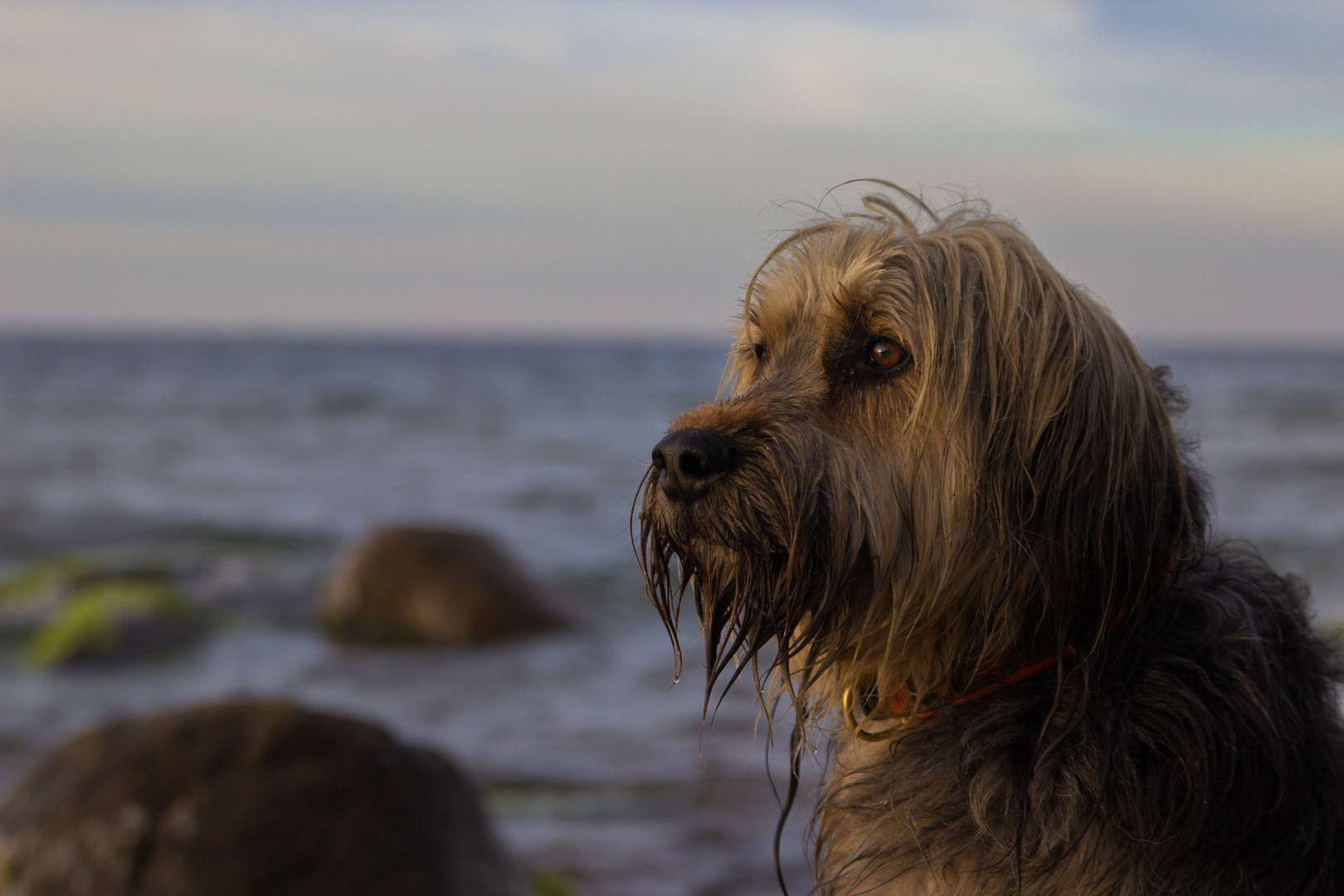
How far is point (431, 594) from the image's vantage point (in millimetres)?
12102

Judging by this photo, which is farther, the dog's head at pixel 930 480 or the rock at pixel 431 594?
the rock at pixel 431 594

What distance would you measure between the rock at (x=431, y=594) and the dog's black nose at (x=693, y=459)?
9291 millimetres

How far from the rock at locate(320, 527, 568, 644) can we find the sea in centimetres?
33

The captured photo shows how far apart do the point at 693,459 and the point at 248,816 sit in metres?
3.43

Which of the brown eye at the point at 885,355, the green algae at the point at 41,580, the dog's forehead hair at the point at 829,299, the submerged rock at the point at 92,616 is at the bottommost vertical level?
the green algae at the point at 41,580

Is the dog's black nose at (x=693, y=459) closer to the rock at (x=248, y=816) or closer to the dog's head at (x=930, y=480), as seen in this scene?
the dog's head at (x=930, y=480)

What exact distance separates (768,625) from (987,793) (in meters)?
0.61

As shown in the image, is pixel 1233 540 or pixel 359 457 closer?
pixel 1233 540

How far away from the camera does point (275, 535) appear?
1784cm

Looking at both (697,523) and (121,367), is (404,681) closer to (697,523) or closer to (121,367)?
(697,523)

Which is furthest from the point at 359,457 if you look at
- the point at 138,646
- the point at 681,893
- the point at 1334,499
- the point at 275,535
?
the point at 681,893

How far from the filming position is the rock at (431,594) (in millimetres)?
11852

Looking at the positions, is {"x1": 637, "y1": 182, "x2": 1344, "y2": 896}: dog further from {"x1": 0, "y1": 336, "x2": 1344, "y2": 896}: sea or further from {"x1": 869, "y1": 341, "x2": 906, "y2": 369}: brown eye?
{"x1": 0, "y1": 336, "x2": 1344, "y2": 896}: sea

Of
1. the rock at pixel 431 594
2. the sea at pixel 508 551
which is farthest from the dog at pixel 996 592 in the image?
the rock at pixel 431 594
